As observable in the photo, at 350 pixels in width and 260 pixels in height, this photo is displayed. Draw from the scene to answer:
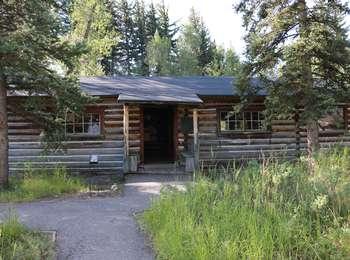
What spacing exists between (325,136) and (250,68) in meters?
5.25

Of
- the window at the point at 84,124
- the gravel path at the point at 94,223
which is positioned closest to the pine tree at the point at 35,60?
the gravel path at the point at 94,223

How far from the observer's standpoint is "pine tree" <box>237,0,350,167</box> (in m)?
14.0

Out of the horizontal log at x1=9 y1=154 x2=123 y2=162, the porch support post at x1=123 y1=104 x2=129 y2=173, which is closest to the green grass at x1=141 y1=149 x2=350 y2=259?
the porch support post at x1=123 y1=104 x2=129 y2=173

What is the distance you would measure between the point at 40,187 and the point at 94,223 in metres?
4.11

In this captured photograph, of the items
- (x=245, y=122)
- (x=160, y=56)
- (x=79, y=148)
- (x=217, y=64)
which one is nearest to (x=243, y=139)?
(x=245, y=122)

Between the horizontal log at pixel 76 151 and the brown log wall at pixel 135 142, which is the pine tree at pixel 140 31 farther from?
the horizontal log at pixel 76 151

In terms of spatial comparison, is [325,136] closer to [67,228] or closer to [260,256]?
[67,228]

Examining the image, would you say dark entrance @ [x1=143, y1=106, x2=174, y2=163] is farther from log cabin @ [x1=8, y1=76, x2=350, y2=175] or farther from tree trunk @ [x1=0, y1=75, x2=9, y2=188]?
tree trunk @ [x1=0, y1=75, x2=9, y2=188]

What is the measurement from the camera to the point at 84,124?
1759cm

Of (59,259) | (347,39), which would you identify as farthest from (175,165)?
(59,259)

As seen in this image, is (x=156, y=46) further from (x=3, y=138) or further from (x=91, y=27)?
(x=3, y=138)

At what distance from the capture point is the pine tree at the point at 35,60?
1194 cm

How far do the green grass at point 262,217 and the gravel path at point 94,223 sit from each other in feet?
1.42

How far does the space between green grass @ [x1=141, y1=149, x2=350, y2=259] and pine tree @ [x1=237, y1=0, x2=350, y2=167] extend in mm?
6255
